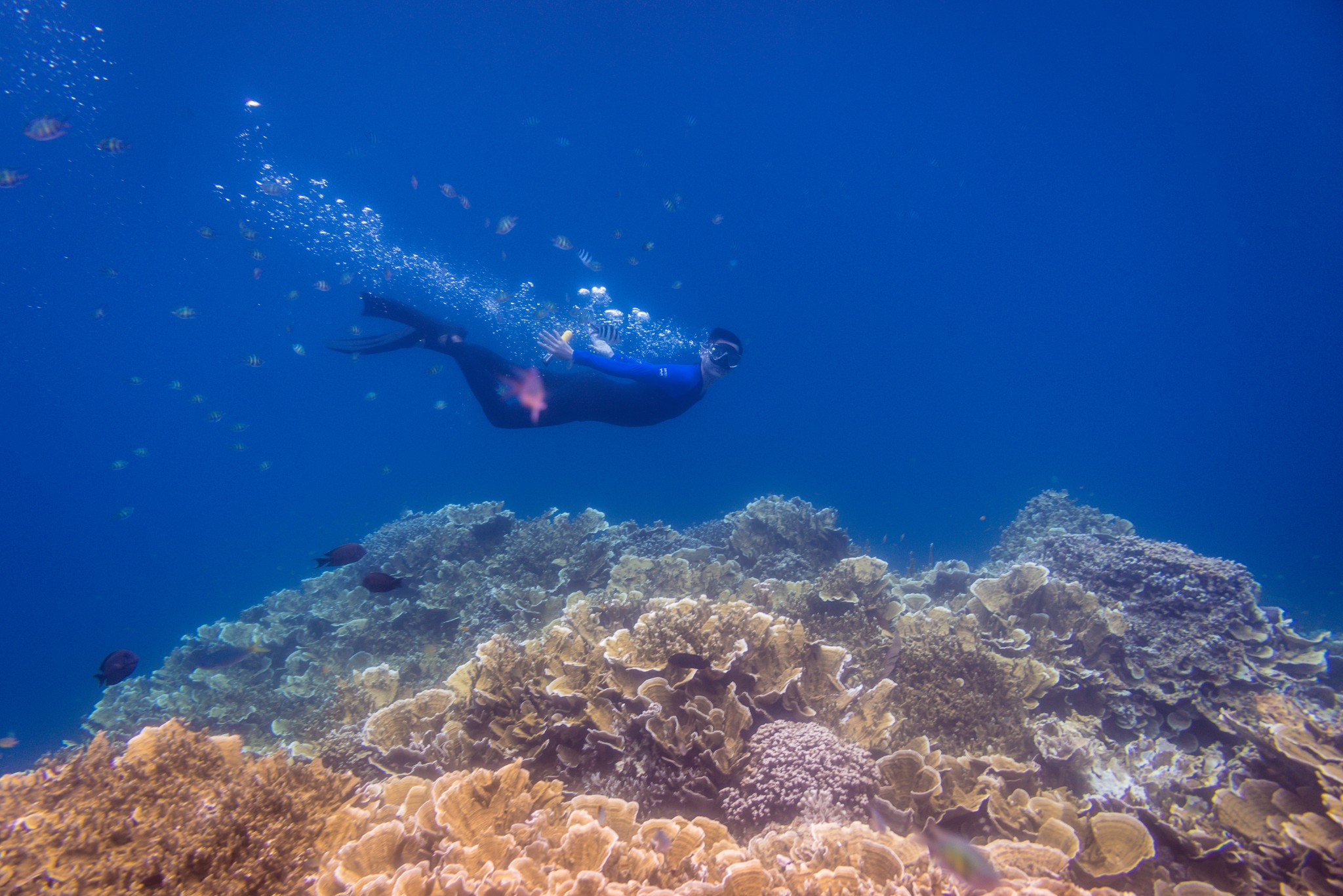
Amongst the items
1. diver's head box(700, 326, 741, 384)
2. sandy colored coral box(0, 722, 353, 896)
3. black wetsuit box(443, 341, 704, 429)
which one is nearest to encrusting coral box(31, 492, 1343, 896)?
sandy colored coral box(0, 722, 353, 896)

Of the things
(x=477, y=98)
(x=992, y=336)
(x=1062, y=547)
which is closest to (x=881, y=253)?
(x=992, y=336)

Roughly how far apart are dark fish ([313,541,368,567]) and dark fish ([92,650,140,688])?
2436 millimetres

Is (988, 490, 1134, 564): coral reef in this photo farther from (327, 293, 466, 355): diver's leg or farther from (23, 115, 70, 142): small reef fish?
(23, 115, 70, 142): small reef fish

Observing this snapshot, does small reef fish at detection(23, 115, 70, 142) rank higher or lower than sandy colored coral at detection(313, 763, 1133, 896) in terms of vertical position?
higher

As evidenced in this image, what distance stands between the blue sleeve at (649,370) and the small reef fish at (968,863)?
6613 mm

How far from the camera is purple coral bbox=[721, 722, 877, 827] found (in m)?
3.06

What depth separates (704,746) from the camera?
127 inches

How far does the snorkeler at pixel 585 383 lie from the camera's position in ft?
27.1

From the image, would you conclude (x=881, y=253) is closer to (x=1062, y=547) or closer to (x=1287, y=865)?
(x=1062, y=547)

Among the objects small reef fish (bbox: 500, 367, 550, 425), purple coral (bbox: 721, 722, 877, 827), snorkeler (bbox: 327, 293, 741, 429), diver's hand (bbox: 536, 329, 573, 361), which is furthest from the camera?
small reef fish (bbox: 500, 367, 550, 425)

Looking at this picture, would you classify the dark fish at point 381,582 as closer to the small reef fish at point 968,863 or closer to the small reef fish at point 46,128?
the small reef fish at point 968,863

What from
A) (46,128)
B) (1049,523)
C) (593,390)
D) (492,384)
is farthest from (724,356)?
(46,128)

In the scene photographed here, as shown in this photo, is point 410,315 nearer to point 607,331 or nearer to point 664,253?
point 607,331

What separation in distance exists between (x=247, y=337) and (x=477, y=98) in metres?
63.3
